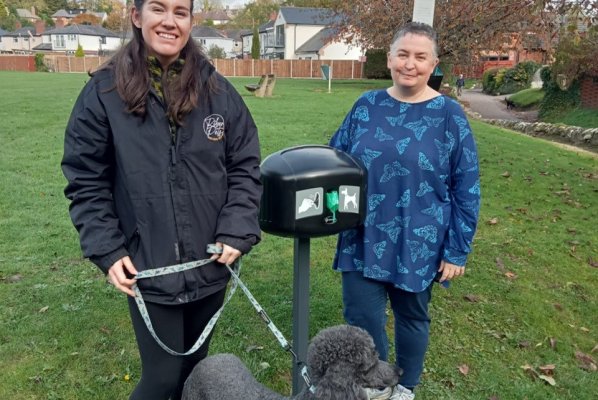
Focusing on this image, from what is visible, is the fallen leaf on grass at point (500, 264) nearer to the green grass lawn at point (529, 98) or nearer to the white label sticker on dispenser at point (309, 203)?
the white label sticker on dispenser at point (309, 203)

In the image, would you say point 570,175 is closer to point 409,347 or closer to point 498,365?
point 498,365

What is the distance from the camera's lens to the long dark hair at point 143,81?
191cm

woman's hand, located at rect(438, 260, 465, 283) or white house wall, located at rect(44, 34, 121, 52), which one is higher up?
white house wall, located at rect(44, 34, 121, 52)

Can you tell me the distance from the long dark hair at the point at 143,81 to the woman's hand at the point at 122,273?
0.56m

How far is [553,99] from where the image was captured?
18.2 metres

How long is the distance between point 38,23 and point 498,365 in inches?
3993

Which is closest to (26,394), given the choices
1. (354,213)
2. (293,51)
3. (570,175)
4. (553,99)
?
(354,213)

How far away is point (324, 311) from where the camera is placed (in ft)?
13.3

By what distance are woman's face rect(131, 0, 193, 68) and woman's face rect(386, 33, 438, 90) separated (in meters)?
1.03

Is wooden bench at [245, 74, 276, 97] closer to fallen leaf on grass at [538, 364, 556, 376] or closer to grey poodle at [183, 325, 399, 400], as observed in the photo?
fallen leaf on grass at [538, 364, 556, 376]

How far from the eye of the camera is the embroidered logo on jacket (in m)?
2.04

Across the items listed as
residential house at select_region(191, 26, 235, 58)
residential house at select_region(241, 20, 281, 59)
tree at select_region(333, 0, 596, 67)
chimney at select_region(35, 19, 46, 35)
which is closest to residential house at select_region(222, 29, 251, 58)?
residential house at select_region(191, 26, 235, 58)

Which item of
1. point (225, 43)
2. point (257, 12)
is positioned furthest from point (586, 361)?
point (257, 12)

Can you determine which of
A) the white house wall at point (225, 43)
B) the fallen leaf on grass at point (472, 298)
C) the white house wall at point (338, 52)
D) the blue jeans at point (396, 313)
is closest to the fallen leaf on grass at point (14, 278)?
the blue jeans at point (396, 313)
